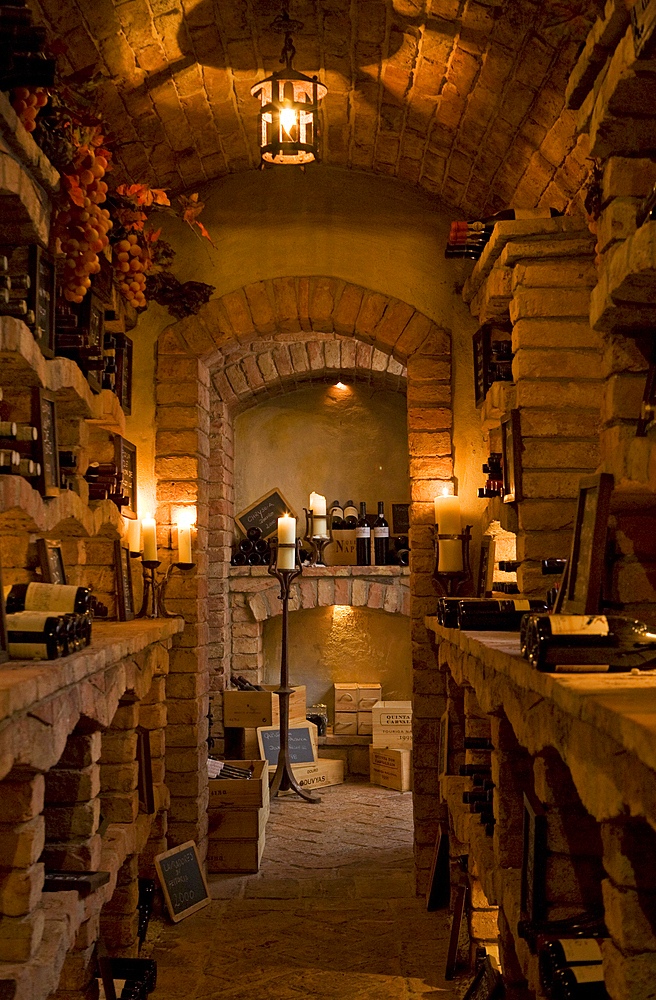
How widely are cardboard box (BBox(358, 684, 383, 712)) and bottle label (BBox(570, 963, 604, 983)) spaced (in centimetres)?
561

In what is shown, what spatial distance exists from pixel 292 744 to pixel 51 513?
14.1ft

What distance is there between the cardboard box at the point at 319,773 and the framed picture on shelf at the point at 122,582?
295 centimetres

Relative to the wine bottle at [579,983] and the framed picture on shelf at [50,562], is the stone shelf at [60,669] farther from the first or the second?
the wine bottle at [579,983]

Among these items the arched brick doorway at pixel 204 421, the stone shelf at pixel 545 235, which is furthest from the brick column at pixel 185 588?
the stone shelf at pixel 545 235

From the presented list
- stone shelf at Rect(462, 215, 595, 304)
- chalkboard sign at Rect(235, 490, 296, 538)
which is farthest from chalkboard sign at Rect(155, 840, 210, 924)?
chalkboard sign at Rect(235, 490, 296, 538)

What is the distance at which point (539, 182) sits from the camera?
12.9ft

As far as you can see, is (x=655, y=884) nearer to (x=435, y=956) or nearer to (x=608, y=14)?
(x=608, y=14)

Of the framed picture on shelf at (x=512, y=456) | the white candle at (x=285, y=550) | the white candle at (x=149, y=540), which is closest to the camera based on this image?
the framed picture on shelf at (x=512, y=456)

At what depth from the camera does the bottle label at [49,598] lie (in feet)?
8.72

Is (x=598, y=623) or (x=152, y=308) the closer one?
(x=598, y=623)

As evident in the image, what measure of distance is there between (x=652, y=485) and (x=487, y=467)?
189 cm

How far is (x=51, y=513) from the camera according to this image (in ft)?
10.4

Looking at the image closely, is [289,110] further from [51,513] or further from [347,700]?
[347,700]

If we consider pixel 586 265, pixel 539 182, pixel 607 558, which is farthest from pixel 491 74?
pixel 607 558
